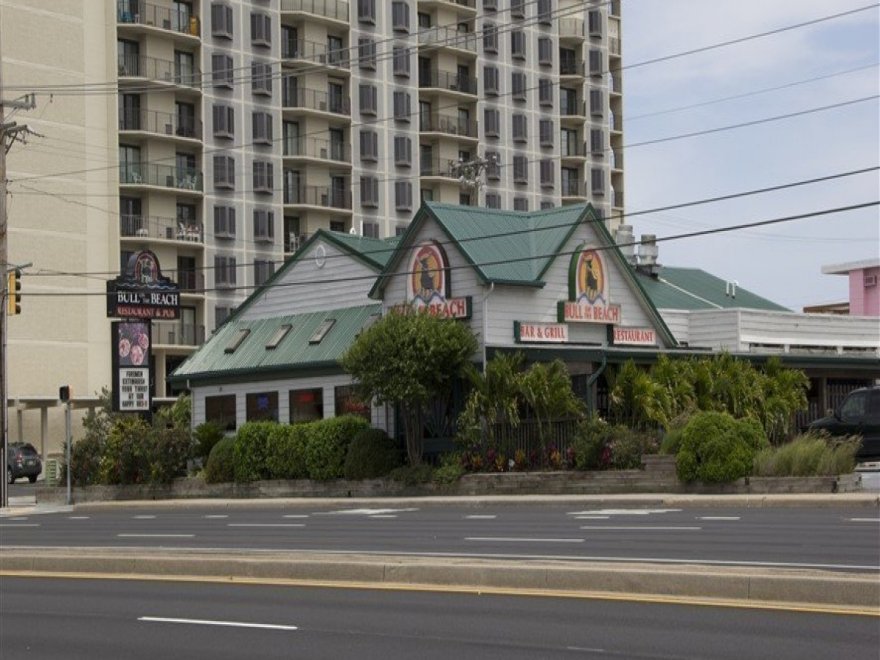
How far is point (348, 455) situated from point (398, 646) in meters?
27.3

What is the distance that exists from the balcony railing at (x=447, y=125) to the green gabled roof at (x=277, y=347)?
158ft

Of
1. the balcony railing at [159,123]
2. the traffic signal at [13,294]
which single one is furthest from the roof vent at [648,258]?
the balcony railing at [159,123]

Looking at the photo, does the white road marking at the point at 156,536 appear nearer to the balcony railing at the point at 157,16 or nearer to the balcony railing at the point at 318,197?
the balcony railing at the point at 157,16

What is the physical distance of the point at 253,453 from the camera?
136 ft

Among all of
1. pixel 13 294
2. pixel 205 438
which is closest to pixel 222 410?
pixel 205 438

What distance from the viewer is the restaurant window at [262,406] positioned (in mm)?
44156

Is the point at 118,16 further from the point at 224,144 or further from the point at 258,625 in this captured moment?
the point at 258,625

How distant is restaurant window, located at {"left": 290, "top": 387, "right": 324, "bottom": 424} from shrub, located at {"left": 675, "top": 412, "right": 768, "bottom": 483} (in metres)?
13.8

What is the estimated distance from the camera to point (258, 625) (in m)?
13.5

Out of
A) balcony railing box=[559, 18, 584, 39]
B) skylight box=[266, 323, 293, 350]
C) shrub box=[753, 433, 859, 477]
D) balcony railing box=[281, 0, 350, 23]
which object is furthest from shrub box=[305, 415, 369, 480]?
balcony railing box=[559, 18, 584, 39]

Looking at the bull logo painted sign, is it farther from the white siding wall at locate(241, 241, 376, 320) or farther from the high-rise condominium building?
the high-rise condominium building

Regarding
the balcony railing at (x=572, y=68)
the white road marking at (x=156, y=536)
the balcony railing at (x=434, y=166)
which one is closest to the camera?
the white road marking at (x=156, y=536)

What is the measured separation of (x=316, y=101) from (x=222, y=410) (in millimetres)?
45383

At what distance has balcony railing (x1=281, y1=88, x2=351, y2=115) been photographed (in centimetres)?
8781
